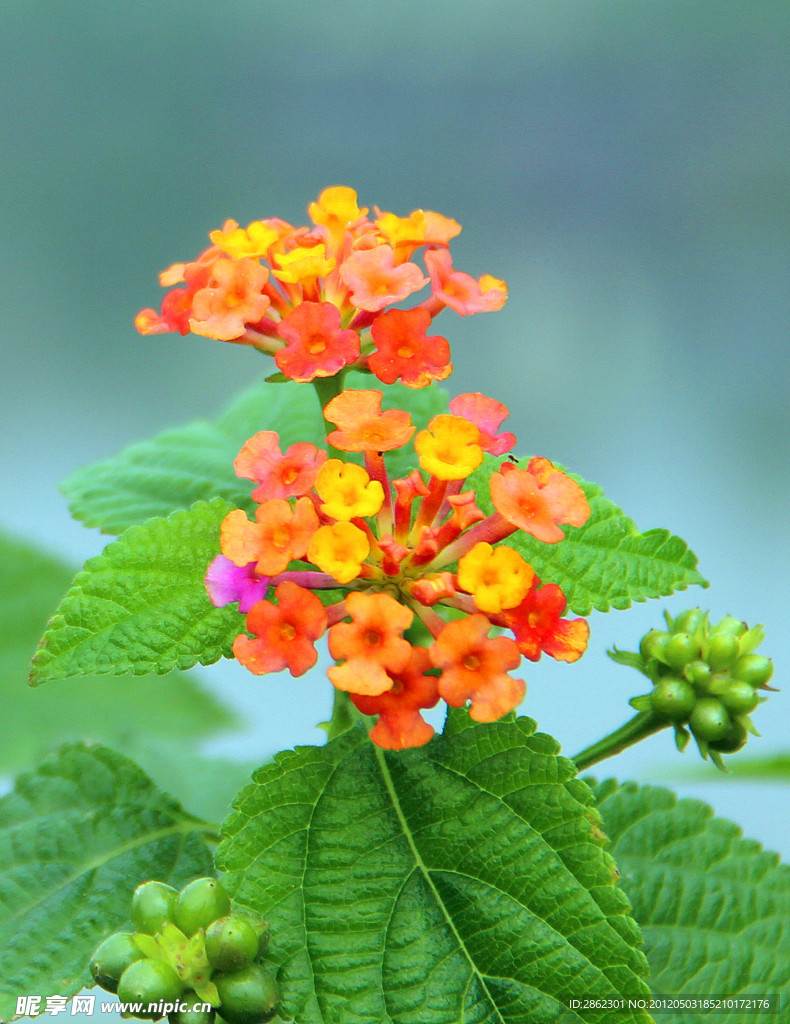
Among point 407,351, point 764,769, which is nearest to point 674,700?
point 407,351

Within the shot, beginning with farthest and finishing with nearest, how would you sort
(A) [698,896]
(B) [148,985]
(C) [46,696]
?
1. (C) [46,696]
2. (A) [698,896]
3. (B) [148,985]

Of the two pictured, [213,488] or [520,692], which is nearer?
[520,692]

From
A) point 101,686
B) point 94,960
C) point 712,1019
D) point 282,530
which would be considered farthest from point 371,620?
point 101,686

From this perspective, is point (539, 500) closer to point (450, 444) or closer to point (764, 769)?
point (450, 444)

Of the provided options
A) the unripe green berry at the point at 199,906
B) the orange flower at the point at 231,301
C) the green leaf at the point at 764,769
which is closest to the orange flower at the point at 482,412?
the orange flower at the point at 231,301

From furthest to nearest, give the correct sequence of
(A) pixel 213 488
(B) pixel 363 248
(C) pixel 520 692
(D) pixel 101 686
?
1. (D) pixel 101 686
2. (A) pixel 213 488
3. (B) pixel 363 248
4. (C) pixel 520 692

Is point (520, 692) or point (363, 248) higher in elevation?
point (363, 248)

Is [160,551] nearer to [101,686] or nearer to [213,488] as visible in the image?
[213,488]
